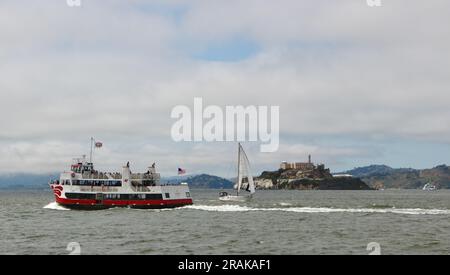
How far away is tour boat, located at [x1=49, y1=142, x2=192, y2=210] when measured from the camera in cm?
9681

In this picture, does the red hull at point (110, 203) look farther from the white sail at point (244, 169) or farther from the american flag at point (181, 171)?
the white sail at point (244, 169)

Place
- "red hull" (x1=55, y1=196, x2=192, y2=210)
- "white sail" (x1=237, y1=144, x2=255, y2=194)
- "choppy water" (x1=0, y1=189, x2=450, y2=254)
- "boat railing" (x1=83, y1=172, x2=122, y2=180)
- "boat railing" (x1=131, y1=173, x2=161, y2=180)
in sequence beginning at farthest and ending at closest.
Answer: "white sail" (x1=237, y1=144, x2=255, y2=194) < "boat railing" (x1=131, y1=173, x2=161, y2=180) < "boat railing" (x1=83, y1=172, x2=122, y2=180) < "red hull" (x1=55, y1=196, x2=192, y2=210) < "choppy water" (x1=0, y1=189, x2=450, y2=254)

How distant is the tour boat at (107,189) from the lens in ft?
318

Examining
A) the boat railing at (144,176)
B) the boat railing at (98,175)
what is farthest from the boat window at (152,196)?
the boat railing at (98,175)

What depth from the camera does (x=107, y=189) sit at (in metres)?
97.7

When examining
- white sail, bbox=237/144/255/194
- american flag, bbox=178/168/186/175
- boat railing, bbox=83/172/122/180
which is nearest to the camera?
boat railing, bbox=83/172/122/180

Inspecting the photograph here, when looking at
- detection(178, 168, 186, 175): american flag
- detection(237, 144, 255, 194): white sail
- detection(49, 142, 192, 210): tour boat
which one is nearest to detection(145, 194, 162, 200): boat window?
detection(49, 142, 192, 210): tour boat

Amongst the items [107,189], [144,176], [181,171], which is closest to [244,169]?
[181,171]

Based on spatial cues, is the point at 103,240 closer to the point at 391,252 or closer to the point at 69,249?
the point at 69,249

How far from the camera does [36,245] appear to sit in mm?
54844

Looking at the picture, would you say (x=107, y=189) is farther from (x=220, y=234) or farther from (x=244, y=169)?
(x=244, y=169)

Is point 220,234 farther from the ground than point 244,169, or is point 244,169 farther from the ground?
point 244,169

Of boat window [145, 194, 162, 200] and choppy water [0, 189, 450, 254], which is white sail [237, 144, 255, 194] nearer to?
boat window [145, 194, 162, 200]
